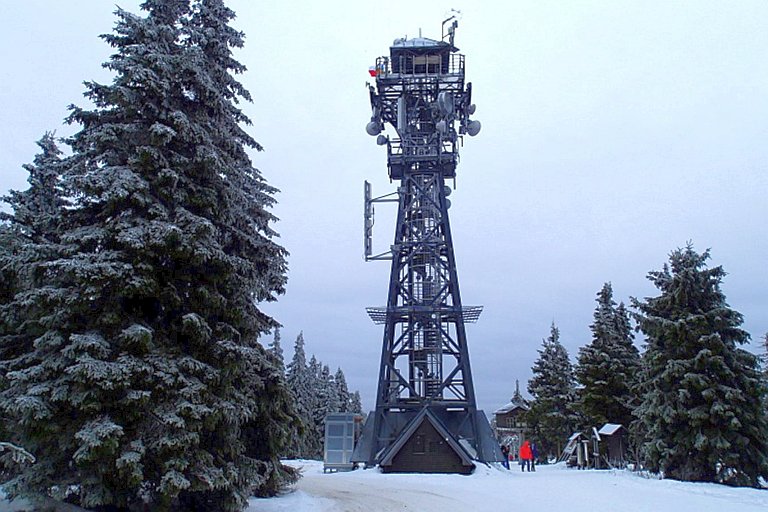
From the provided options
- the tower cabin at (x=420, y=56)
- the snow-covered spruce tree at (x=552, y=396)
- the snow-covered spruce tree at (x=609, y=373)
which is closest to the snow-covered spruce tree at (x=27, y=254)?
the tower cabin at (x=420, y=56)

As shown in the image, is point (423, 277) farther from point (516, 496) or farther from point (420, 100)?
point (516, 496)

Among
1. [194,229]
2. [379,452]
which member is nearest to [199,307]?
[194,229]

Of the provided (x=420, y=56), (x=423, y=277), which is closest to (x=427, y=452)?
(x=423, y=277)

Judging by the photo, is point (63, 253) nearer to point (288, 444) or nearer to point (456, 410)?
point (288, 444)

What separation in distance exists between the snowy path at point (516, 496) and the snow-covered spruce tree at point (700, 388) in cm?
128

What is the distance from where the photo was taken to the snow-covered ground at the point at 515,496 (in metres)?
12.6

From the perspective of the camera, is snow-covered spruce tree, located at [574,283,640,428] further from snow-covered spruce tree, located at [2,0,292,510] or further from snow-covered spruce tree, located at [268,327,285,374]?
snow-covered spruce tree, located at [2,0,292,510]

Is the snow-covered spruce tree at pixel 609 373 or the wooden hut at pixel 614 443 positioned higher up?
the snow-covered spruce tree at pixel 609 373

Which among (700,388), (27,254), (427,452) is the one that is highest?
(27,254)

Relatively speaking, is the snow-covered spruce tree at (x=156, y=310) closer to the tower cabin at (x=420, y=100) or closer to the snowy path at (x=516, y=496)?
the snowy path at (x=516, y=496)

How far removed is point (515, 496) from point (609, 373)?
51.8ft

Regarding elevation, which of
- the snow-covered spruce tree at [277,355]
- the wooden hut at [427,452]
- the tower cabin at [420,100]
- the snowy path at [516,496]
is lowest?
the snowy path at [516,496]

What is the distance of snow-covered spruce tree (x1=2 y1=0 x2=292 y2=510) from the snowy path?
7.47ft

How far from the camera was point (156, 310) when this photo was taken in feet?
35.0
